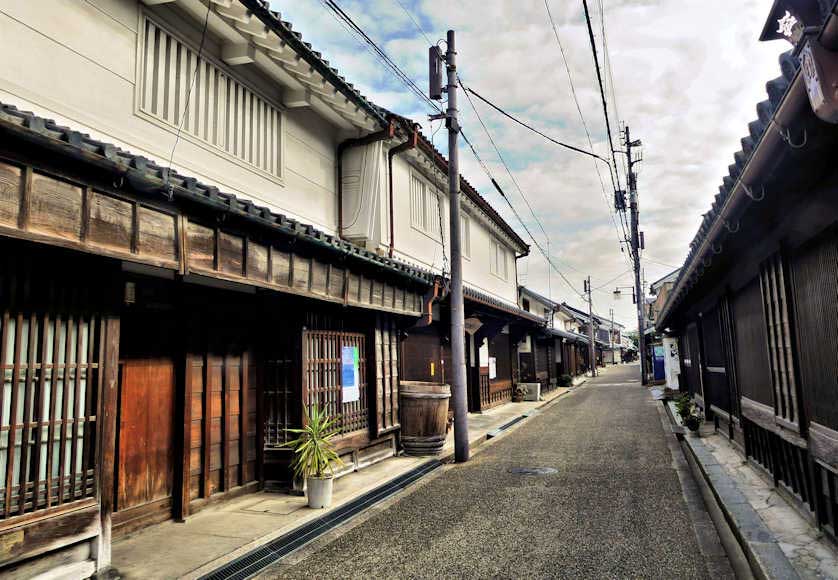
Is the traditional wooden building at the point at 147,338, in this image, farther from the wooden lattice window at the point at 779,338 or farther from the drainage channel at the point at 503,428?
the wooden lattice window at the point at 779,338

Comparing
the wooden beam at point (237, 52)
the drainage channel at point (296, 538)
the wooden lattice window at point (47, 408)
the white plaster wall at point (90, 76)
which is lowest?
the drainage channel at point (296, 538)

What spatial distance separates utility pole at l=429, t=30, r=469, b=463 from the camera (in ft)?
36.1

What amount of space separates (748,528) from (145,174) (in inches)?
266

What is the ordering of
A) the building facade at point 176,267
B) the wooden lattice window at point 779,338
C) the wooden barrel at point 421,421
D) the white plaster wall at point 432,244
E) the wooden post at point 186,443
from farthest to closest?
the white plaster wall at point 432,244 < the wooden barrel at point 421,421 < the wooden post at point 186,443 < the wooden lattice window at point 779,338 < the building facade at point 176,267

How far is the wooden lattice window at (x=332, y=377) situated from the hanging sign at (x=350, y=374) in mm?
70

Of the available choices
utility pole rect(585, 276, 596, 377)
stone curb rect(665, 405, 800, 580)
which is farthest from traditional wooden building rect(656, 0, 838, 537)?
utility pole rect(585, 276, 596, 377)

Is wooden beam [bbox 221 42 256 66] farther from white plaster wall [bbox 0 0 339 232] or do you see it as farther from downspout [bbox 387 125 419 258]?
downspout [bbox 387 125 419 258]

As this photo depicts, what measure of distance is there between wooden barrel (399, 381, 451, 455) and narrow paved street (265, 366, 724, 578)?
1.06 metres

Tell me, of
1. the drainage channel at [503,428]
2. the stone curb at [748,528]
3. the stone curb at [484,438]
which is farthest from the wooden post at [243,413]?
the drainage channel at [503,428]

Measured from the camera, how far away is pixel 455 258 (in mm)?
11359

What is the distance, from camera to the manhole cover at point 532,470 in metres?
9.52

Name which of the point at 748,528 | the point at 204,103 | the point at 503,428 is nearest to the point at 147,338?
the point at 204,103

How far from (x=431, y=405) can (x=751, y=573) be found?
7.06 m

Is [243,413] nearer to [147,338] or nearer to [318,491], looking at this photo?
[318,491]
